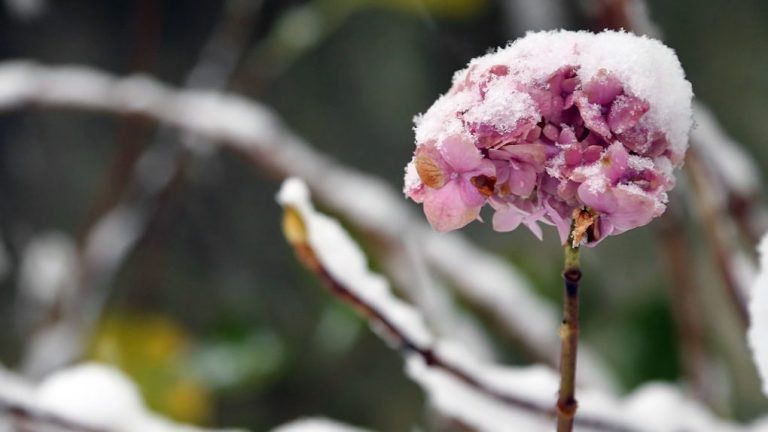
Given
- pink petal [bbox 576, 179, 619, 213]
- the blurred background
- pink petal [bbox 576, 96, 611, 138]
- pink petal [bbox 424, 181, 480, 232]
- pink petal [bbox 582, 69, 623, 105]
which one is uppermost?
the blurred background

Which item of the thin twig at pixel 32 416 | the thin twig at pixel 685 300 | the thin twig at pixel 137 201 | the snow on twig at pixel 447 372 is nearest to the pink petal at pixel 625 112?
the snow on twig at pixel 447 372

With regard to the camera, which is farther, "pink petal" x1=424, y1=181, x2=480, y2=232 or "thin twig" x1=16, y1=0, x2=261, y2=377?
"thin twig" x1=16, y1=0, x2=261, y2=377

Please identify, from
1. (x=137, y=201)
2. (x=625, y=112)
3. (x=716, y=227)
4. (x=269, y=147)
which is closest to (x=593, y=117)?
(x=625, y=112)

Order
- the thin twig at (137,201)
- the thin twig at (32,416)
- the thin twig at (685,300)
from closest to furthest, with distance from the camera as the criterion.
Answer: the thin twig at (32,416)
the thin twig at (685,300)
the thin twig at (137,201)

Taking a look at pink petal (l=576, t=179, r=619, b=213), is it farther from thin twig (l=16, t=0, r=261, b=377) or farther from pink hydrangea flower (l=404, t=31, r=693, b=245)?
thin twig (l=16, t=0, r=261, b=377)

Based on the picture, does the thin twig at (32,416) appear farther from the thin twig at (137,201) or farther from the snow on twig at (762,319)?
the thin twig at (137,201)

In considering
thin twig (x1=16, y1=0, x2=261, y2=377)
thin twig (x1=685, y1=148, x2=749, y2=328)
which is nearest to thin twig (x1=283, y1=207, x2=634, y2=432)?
thin twig (x1=685, y1=148, x2=749, y2=328)

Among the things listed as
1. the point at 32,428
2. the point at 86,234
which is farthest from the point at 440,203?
the point at 86,234

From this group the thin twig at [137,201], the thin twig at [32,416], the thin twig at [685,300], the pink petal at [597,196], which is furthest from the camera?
the thin twig at [137,201]
